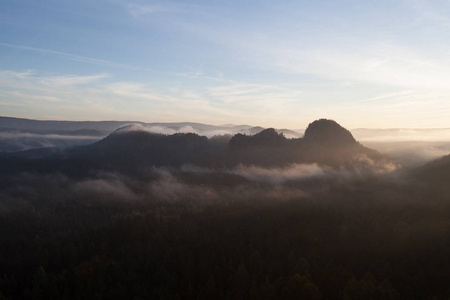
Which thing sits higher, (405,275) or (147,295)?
(405,275)

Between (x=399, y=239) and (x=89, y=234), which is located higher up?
(x=399, y=239)

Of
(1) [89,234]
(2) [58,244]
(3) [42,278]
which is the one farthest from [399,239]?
(2) [58,244]

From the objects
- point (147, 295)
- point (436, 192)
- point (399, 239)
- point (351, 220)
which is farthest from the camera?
point (436, 192)

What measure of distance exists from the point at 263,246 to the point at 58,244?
105 meters

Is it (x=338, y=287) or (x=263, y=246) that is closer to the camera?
(x=338, y=287)

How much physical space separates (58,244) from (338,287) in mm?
137385

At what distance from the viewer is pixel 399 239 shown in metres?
132

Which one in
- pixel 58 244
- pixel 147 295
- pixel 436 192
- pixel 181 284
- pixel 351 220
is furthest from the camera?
A: pixel 436 192

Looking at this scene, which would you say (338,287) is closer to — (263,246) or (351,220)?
(263,246)

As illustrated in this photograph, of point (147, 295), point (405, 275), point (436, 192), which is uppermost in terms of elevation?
point (436, 192)

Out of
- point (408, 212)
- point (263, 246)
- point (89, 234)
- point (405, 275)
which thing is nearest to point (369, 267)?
point (405, 275)

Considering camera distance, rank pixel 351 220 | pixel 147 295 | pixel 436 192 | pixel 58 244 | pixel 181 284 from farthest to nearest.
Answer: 1. pixel 436 192
2. pixel 58 244
3. pixel 351 220
4. pixel 181 284
5. pixel 147 295

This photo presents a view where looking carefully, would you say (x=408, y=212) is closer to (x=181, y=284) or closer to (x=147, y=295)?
(x=181, y=284)

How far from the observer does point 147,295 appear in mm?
99938
